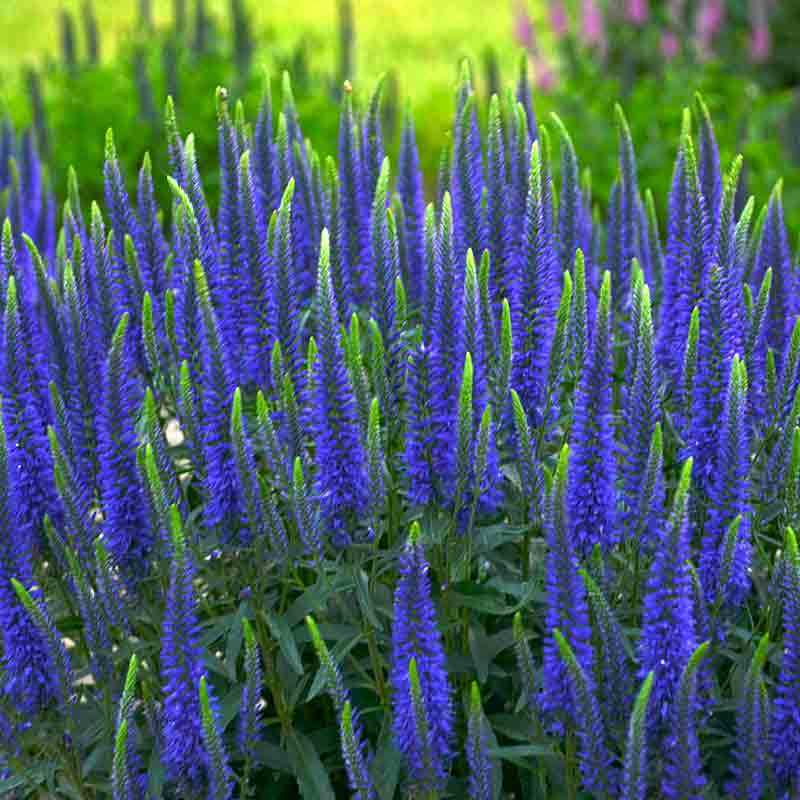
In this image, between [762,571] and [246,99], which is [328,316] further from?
[246,99]

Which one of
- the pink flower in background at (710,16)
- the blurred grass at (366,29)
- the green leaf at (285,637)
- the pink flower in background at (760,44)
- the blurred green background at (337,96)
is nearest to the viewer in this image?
the green leaf at (285,637)

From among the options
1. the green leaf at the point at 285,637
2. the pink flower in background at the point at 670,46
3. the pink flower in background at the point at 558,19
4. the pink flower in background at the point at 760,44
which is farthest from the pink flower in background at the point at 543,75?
the green leaf at the point at 285,637

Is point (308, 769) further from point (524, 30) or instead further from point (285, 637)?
point (524, 30)

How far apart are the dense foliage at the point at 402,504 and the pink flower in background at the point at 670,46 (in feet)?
27.4

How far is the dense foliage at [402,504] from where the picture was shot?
90.8 inches

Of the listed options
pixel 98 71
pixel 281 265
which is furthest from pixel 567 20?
pixel 281 265

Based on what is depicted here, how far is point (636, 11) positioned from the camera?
11094mm

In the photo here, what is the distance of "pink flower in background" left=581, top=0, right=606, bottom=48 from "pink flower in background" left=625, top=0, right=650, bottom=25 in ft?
0.85

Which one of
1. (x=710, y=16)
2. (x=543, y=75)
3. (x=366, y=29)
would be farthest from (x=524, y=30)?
(x=366, y=29)

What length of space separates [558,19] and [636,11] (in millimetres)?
762

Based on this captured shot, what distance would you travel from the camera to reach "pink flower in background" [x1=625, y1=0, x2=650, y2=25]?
437 inches

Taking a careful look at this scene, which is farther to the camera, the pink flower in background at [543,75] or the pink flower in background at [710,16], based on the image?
the pink flower in background at [543,75]

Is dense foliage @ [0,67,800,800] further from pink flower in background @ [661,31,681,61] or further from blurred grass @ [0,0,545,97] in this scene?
A: blurred grass @ [0,0,545,97]

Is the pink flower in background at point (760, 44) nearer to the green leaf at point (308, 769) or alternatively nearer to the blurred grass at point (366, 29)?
the blurred grass at point (366, 29)
